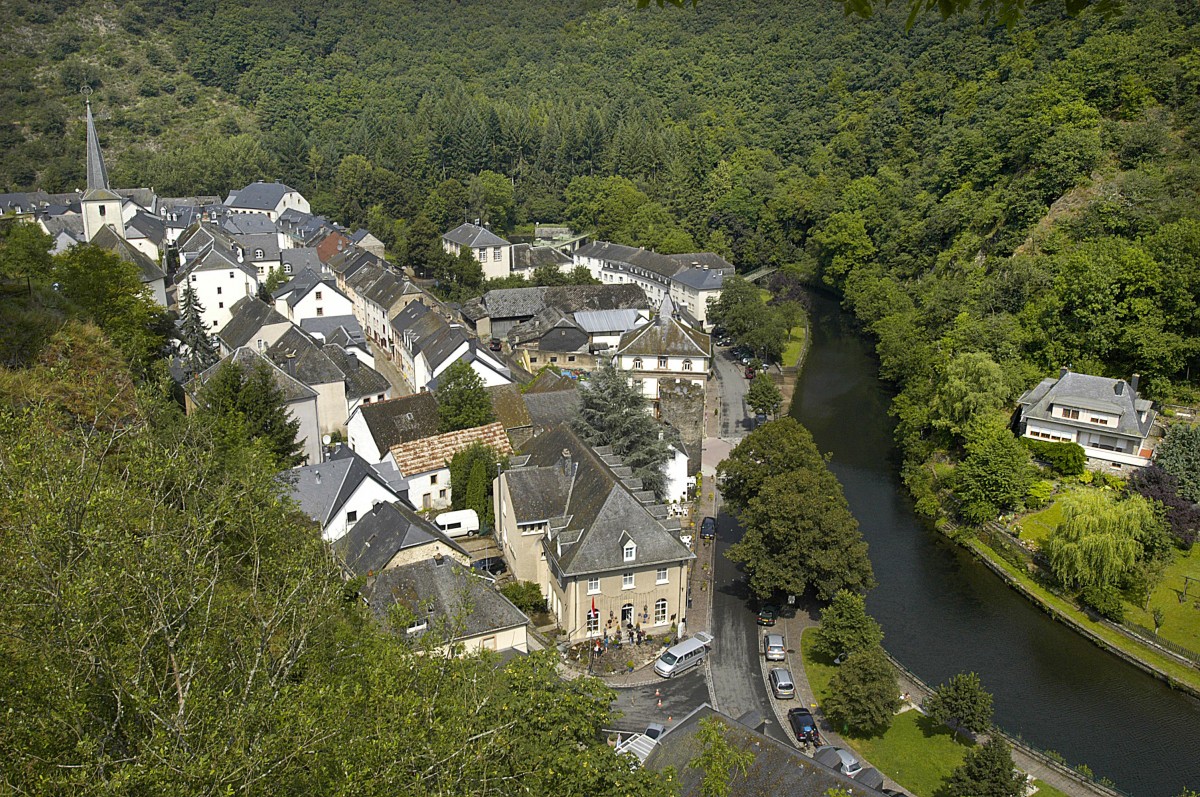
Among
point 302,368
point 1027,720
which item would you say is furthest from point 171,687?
point 302,368

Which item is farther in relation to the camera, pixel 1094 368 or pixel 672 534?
pixel 1094 368

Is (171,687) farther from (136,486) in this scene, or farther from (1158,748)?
(1158,748)

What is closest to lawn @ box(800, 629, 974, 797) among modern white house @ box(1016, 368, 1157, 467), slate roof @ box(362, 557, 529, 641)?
slate roof @ box(362, 557, 529, 641)

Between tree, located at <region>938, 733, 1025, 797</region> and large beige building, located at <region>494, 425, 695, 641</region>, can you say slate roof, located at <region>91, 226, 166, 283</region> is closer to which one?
large beige building, located at <region>494, 425, 695, 641</region>

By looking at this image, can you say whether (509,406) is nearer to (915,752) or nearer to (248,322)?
(248,322)

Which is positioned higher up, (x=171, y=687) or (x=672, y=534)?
(x=171, y=687)

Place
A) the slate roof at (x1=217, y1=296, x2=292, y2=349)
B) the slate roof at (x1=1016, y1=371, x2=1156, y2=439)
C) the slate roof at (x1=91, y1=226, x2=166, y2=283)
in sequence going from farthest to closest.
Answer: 1. the slate roof at (x1=91, y1=226, x2=166, y2=283)
2. the slate roof at (x1=217, y1=296, x2=292, y2=349)
3. the slate roof at (x1=1016, y1=371, x2=1156, y2=439)

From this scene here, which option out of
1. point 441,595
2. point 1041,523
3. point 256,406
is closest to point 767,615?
point 441,595
